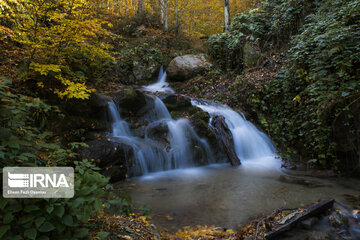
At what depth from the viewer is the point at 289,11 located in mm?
9570

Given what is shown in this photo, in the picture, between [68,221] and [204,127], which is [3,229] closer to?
[68,221]

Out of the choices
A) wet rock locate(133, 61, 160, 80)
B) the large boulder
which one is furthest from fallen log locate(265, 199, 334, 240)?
wet rock locate(133, 61, 160, 80)

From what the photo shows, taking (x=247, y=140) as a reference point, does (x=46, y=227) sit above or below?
below

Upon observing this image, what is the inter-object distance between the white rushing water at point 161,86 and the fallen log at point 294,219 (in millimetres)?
8695

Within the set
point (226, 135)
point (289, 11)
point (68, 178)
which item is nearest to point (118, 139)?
point (226, 135)

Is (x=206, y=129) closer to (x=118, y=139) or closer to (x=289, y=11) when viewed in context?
(x=118, y=139)

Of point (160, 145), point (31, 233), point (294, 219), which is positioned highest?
point (160, 145)

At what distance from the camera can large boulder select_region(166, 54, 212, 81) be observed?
39.1ft

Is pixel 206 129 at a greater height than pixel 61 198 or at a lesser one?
greater

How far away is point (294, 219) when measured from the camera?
3.07 metres

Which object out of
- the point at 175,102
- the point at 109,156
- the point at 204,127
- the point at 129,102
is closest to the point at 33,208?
the point at 109,156

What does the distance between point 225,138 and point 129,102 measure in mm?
3637

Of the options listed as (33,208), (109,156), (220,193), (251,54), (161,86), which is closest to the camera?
(33,208)

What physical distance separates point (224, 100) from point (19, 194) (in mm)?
8883
